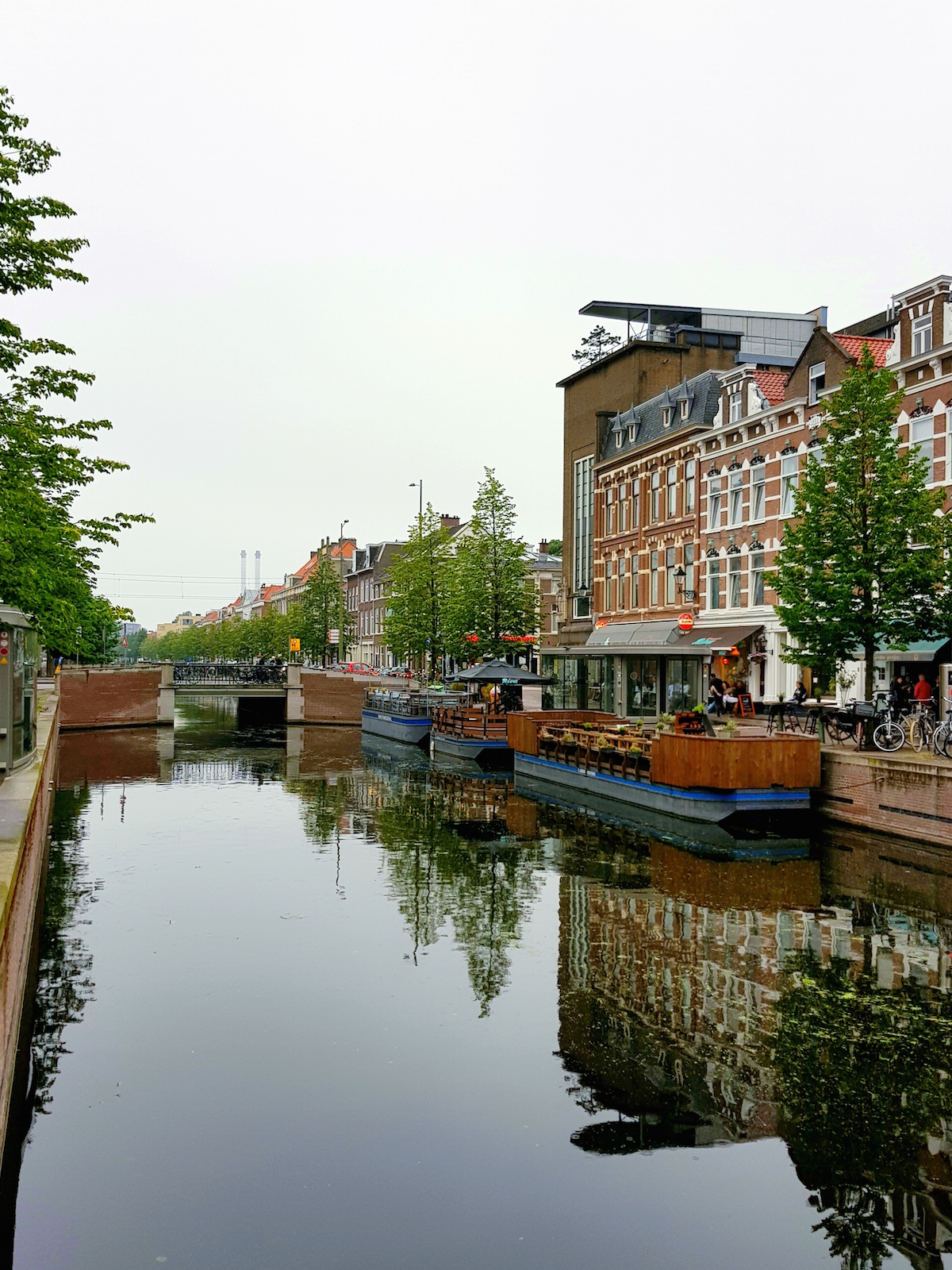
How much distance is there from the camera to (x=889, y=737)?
22.8m

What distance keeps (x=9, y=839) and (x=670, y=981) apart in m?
7.12

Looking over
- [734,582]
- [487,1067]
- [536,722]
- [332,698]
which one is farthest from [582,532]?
[487,1067]

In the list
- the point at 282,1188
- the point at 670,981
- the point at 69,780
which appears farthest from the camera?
the point at 69,780

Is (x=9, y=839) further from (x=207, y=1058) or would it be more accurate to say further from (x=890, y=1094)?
(x=890, y=1094)

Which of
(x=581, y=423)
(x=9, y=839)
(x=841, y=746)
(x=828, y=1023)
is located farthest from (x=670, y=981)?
(x=581, y=423)

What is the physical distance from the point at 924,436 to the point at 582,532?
24282mm

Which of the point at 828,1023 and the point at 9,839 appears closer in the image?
the point at 9,839

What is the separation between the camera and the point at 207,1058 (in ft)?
32.6

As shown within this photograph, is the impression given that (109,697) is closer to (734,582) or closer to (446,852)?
(734,582)

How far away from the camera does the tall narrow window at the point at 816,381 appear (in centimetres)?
3473

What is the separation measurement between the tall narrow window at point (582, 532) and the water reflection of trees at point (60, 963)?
3410 cm

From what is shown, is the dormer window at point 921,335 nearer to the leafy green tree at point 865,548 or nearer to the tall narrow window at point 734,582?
the leafy green tree at point 865,548

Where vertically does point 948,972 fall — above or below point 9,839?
below

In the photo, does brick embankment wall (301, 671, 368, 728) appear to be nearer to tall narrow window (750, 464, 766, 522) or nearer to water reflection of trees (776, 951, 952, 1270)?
tall narrow window (750, 464, 766, 522)
